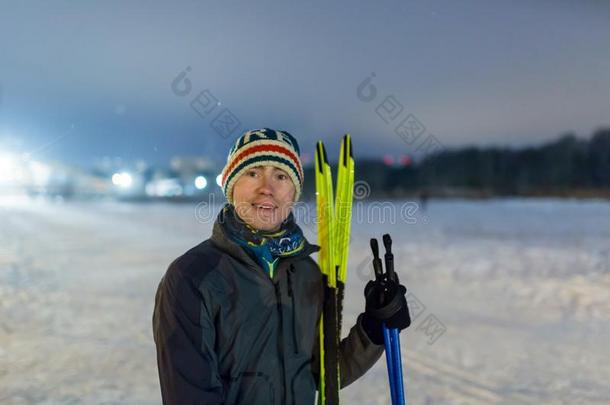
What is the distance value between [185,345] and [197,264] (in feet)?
0.84

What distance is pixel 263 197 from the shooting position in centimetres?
191

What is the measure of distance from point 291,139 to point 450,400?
2697 millimetres

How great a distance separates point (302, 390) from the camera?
1.91 meters

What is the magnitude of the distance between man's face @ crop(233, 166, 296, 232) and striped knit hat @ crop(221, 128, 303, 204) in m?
0.03

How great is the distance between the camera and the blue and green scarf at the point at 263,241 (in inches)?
72.5

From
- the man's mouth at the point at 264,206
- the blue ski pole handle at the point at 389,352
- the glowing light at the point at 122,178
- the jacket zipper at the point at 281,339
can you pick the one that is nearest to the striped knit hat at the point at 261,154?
the man's mouth at the point at 264,206

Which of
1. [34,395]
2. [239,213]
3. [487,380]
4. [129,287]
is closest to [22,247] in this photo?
[129,287]

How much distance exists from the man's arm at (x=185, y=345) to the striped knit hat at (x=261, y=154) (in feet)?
1.39

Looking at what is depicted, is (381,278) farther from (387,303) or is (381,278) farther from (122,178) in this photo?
(122,178)

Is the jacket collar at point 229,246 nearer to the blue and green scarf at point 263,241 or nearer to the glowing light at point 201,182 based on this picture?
the blue and green scarf at point 263,241

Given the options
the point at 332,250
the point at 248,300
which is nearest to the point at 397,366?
the point at 332,250

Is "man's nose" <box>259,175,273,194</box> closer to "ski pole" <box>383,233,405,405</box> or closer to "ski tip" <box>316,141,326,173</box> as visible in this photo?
"ski pole" <box>383,233,405,405</box>

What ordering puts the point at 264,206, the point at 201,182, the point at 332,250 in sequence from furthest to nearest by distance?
the point at 201,182, the point at 332,250, the point at 264,206

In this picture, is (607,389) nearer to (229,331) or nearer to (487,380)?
(487,380)
